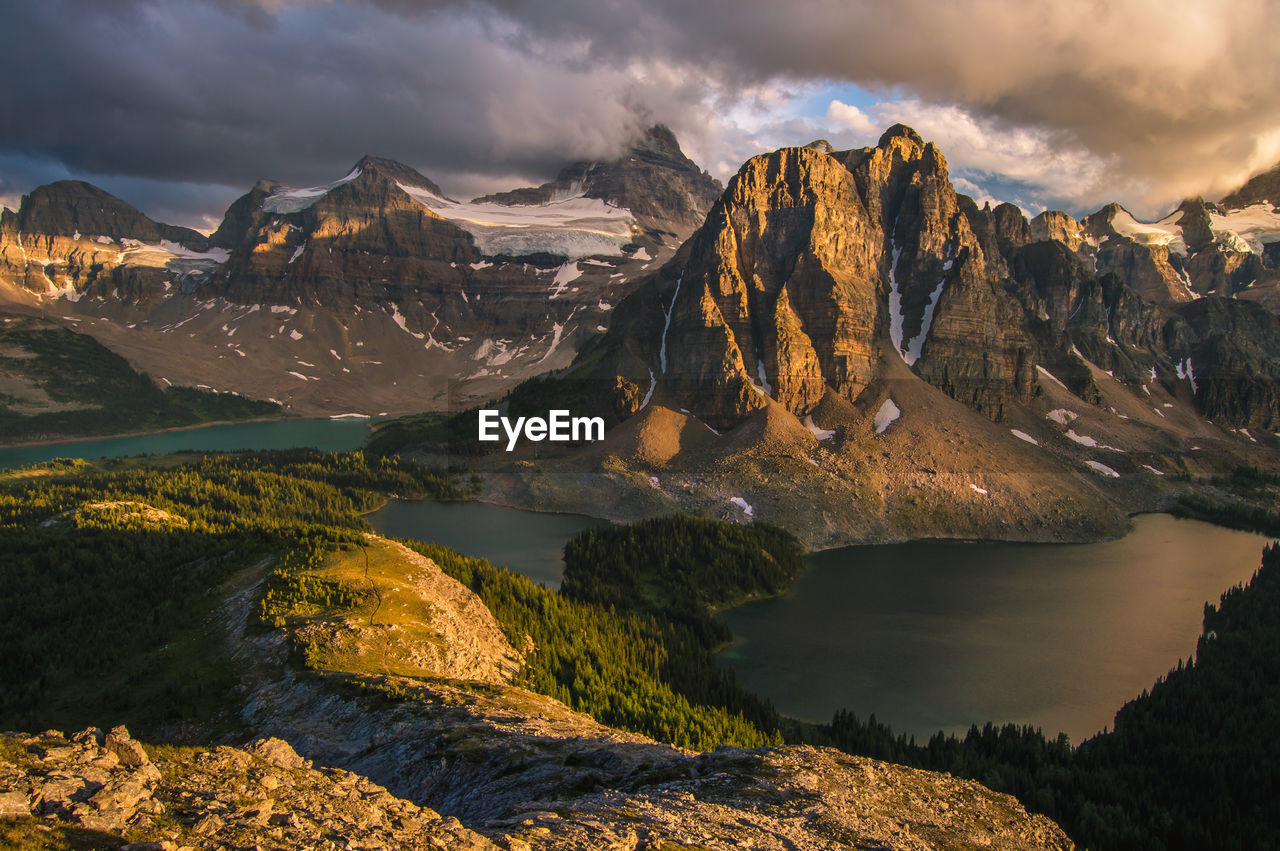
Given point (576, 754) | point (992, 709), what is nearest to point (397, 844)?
point (576, 754)

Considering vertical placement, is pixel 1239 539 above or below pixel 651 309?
below

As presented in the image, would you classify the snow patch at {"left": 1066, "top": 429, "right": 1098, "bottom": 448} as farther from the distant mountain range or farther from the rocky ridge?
the rocky ridge

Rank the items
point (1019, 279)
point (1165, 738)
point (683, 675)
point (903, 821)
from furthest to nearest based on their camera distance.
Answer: point (1019, 279)
point (683, 675)
point (1165, 738)
point (903, 821)

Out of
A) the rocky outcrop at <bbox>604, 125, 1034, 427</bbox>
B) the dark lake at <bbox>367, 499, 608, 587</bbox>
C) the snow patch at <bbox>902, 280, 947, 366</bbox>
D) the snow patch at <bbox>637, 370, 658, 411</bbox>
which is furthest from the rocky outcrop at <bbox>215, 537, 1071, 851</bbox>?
the snow patch at <bbox>902, 280, 947, 366</bbox>

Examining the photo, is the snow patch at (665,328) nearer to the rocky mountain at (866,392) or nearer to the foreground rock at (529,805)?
the rocky mountain at (866,392)

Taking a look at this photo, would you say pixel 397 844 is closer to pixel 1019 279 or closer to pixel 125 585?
pixel 125 585

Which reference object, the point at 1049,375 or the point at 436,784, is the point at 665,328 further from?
the point at 436,784

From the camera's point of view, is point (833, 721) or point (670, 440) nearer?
point (833, 721)

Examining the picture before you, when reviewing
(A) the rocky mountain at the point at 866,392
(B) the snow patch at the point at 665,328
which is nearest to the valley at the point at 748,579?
(A) the rocky mountain at the point at 866,392

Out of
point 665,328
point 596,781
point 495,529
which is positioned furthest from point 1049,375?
point 596,781
